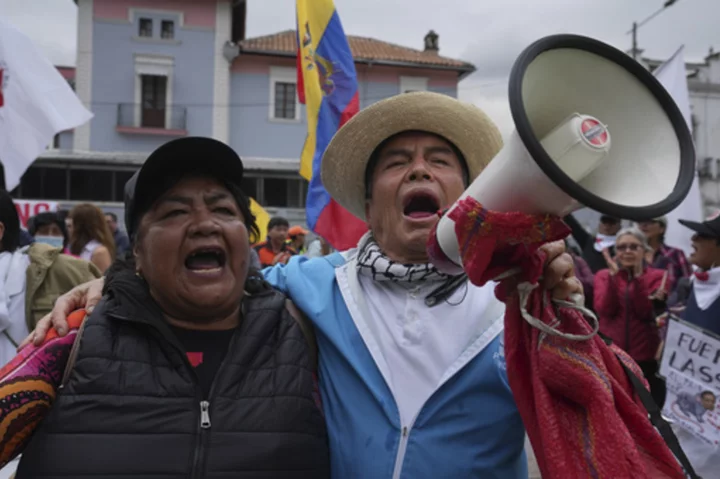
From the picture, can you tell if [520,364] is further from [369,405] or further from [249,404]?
[249,404]

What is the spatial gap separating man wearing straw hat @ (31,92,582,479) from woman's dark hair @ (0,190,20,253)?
226 centimetres

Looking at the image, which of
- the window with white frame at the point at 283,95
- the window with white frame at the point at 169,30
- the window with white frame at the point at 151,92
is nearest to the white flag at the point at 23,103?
the window with white frame at the point at 151,92

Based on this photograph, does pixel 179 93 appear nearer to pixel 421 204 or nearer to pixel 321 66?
pixel 321 66

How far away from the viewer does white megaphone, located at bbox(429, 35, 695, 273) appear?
1.16m

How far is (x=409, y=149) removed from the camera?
2.21m

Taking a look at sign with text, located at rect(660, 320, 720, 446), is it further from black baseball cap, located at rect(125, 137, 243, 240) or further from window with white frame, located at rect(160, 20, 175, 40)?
window with white frame, located at rect(160, 20, 175, 40)

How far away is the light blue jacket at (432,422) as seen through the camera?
70.1 inches

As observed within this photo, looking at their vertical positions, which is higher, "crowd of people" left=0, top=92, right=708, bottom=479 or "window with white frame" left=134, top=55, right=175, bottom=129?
"window with white frame" left=134, top=55, right=175, bottom=129

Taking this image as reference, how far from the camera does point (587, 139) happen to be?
1.20 m

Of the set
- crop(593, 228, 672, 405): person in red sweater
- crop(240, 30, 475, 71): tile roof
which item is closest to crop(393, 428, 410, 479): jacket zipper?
crop(593, 228, 672, 405): person in red sweater

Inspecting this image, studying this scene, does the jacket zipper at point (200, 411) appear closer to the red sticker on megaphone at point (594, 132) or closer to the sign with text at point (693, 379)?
the red sticker on megaphone at point (594, 132)

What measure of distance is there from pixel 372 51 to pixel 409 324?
28.1 metres

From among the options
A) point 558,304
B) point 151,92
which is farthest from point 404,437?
point 151,92

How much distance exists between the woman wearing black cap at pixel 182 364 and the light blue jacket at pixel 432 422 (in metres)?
0.08
